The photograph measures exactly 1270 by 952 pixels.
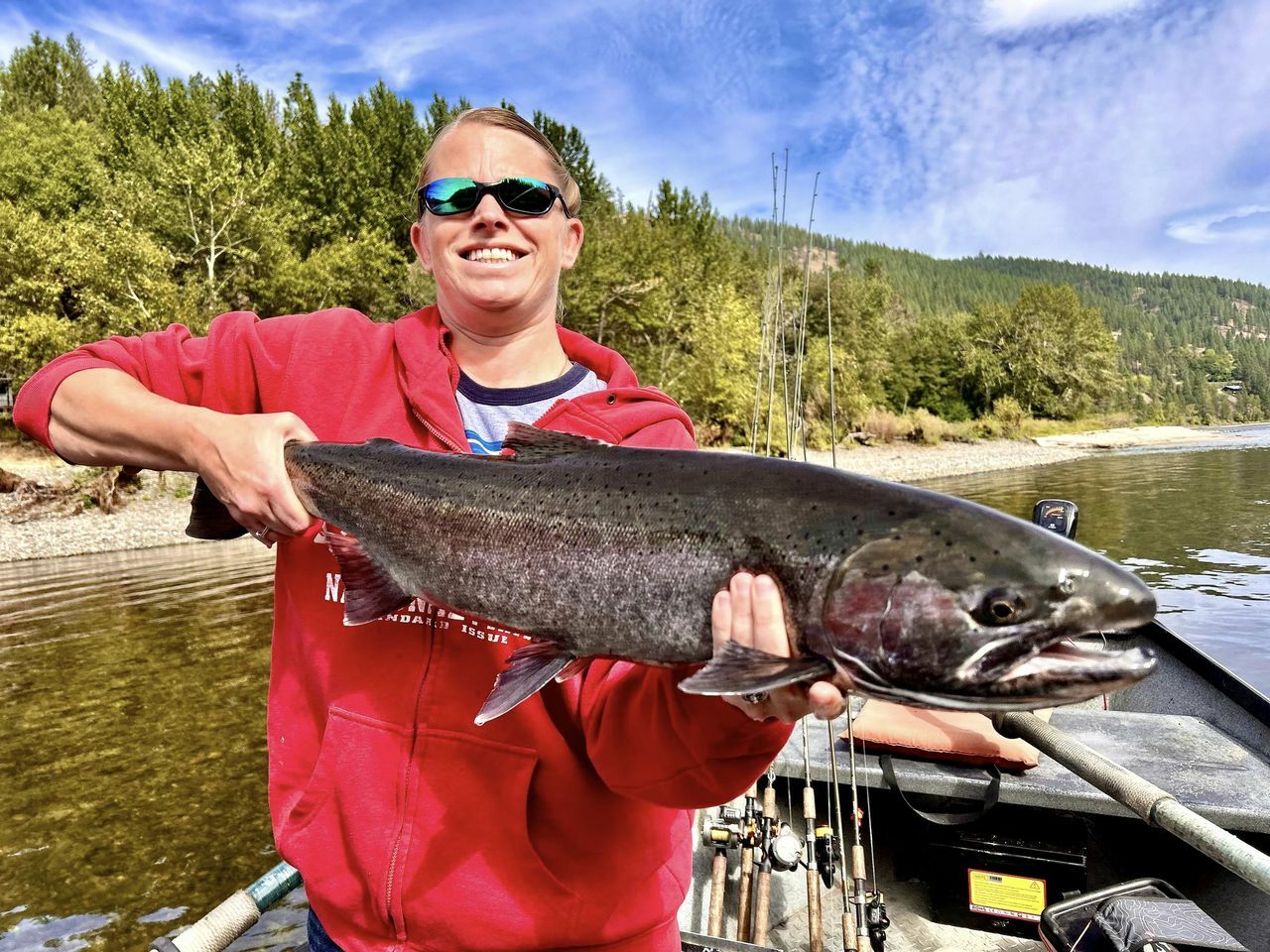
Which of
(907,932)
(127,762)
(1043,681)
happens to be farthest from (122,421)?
(127,762)

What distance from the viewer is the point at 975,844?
477cm

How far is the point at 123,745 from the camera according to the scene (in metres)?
9.48

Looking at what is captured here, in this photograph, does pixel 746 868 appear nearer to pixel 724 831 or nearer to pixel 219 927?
pixel 724 831

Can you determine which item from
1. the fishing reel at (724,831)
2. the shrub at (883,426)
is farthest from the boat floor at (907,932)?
the shrub at (883,426)

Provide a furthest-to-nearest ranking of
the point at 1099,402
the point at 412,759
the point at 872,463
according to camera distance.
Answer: the point at 1099,402, the point at 872,463, the point at 412,759

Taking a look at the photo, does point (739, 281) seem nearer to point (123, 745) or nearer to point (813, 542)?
point (123, 745)

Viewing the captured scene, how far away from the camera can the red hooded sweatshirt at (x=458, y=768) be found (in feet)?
7.19

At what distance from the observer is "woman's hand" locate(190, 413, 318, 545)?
2361mm

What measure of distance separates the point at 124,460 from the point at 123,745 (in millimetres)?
8780

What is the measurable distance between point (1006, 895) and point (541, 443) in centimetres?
418

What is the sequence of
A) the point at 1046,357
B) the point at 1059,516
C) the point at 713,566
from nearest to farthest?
1. the point at 713,566
2. the point at 1059,516
3. the point at 1046,357

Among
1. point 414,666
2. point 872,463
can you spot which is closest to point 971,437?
point 872,463

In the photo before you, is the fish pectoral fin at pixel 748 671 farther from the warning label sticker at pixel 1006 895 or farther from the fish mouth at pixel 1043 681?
the warning label sticker at pixel 1006 895

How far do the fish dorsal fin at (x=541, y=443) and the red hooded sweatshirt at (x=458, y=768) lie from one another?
0.76ft
